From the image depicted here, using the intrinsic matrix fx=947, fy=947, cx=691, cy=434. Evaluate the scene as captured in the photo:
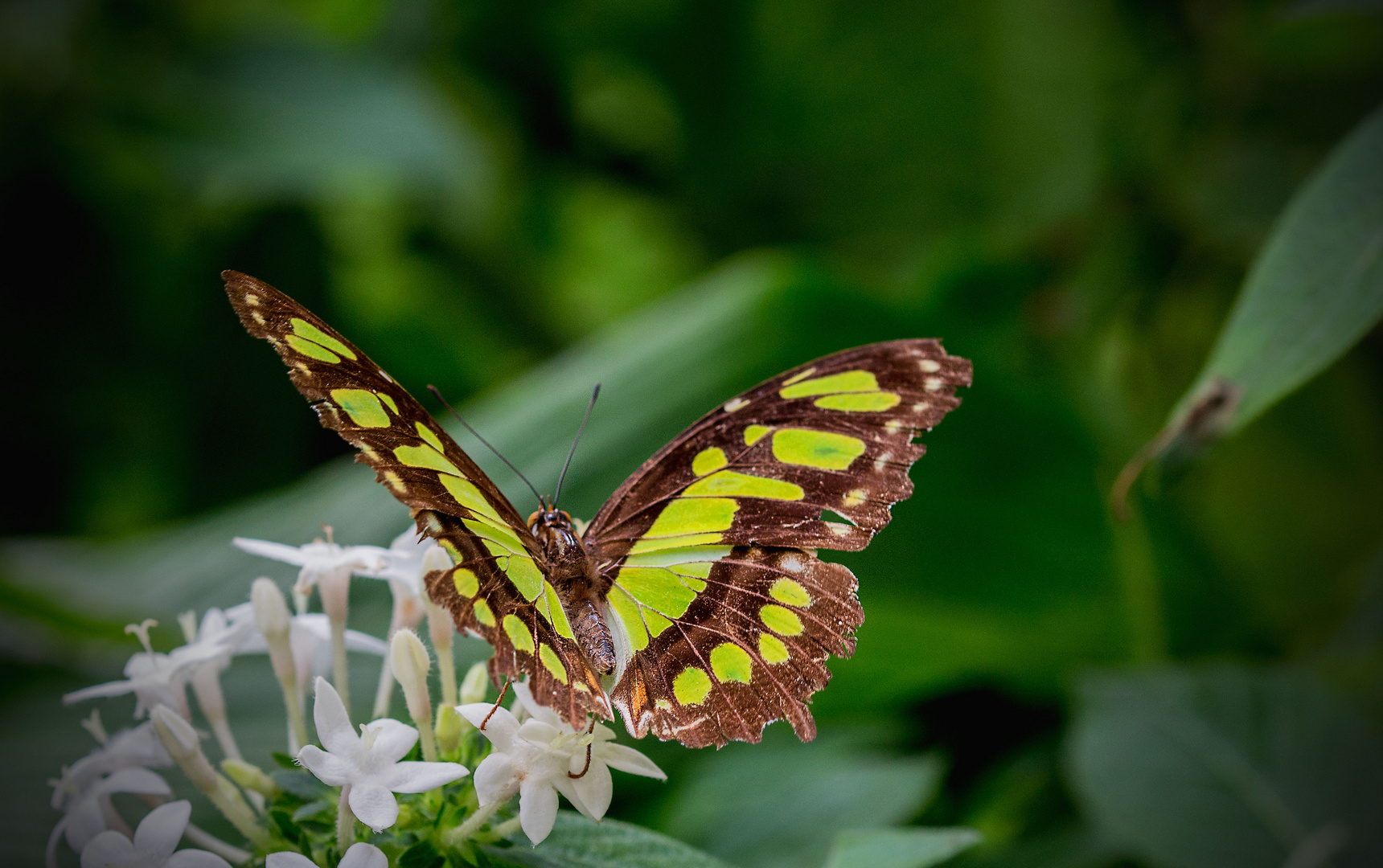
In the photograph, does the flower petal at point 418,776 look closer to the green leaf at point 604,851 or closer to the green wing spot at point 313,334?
the green leaf at point 604,851

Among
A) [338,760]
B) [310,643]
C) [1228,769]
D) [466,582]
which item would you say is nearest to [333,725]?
[338,760]

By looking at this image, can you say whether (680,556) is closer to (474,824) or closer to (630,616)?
(630,616)

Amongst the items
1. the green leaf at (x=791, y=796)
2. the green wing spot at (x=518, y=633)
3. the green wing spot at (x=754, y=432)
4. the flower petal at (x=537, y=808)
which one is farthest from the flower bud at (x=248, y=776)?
the green leaf at (x=791, y=796)

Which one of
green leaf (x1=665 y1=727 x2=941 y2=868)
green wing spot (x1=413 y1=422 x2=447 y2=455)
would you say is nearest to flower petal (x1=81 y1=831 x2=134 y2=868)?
green wing spot (x1=413 y1=422 x2=447 y2=455)

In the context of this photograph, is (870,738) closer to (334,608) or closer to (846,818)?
(846,818)

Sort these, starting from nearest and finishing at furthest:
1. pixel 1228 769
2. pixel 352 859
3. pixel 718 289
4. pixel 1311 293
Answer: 1. pixel 352 859
2. pixel 1311 293
3. pixel 1228 769
4. pixel 718 289

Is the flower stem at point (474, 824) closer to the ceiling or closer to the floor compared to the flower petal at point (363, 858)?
closer to the ceiling
